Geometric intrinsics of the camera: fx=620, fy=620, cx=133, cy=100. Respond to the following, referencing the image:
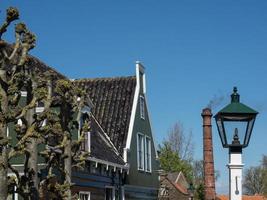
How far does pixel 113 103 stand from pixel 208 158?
1901cm

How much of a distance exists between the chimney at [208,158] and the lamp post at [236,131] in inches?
88.3

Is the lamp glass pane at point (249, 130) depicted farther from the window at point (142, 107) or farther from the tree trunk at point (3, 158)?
the window at point (142, 107)

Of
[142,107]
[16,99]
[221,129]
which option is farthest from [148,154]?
[221,129]

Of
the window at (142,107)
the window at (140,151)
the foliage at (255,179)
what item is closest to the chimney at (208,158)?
the window at (140,151)

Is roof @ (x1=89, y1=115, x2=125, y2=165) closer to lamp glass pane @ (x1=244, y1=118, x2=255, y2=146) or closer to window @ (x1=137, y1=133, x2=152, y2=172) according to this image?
window @ (x1=137, y1=133, x2=152, y2=172)

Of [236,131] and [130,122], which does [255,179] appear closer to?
[130,122]

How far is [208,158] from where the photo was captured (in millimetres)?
11648

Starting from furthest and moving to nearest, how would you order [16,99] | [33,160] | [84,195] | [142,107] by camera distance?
[142,107]
[84,195]
[33,160]
[16,99]

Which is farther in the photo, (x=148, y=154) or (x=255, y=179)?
(x=255, y=179)

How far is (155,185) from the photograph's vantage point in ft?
111

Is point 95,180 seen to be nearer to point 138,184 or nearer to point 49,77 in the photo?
point 138,184

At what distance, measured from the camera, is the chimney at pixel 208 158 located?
1164 cm

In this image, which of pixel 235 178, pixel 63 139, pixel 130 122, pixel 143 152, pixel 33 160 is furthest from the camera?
pixel 143 152

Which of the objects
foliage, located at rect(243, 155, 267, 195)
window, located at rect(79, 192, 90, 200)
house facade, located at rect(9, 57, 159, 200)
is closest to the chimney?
house facade, located at rect(9, 57, 159, 200)
